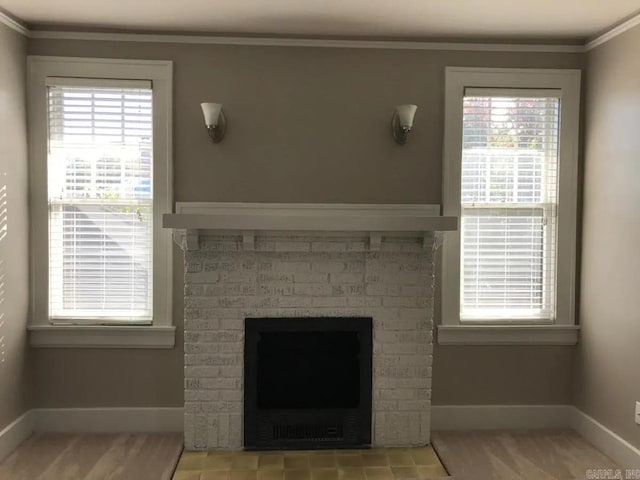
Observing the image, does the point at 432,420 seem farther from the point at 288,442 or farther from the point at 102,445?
Answer: the point at 102,445

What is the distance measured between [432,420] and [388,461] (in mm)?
603

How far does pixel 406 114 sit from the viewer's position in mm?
3488

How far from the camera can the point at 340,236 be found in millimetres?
3416

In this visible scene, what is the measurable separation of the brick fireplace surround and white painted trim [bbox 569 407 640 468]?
1.00 metres

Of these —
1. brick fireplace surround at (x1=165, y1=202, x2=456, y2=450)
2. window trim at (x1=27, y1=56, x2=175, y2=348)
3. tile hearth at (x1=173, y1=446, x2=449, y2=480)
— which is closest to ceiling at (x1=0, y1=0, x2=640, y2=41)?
window trim at (x1=27, y1=56, x2=175, y2=348)

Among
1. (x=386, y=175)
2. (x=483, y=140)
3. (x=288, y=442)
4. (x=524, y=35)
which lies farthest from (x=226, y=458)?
(x=524, y=35)

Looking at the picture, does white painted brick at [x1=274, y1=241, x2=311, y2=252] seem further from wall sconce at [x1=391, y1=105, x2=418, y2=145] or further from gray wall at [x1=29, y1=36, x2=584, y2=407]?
wall sconce at [x1=391, y1=105, x2=418, y2=145]

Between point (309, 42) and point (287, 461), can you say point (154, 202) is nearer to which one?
point (309, 42)

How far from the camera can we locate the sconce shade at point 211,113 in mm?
3432

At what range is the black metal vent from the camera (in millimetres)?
3438

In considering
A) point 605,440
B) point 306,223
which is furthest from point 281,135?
point 605,440

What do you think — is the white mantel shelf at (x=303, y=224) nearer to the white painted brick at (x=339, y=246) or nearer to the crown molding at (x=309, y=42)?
the white painted brick at (x=339, y=246)

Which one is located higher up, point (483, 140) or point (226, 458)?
point (483, 140)

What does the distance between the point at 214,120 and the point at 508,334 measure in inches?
89.3
